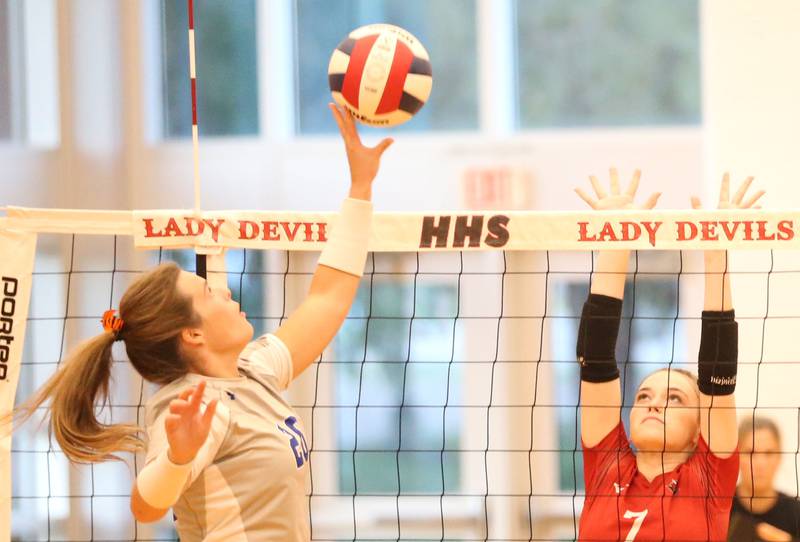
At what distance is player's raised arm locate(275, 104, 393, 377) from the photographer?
3.08 metres

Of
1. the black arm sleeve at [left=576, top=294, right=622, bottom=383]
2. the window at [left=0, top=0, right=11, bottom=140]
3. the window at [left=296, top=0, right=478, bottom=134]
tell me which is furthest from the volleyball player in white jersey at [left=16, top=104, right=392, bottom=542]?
the window at [left=296, top=0, right=478, bottom=134]

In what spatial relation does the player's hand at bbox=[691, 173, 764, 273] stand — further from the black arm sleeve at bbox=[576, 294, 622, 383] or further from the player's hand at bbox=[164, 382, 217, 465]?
the player's hand at bbox=[164, 382, 217, 465]

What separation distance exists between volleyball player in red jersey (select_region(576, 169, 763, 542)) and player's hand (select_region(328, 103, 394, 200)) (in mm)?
812

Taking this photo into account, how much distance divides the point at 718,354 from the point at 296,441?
128 cm

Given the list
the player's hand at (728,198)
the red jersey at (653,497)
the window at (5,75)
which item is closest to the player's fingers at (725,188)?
the player's hand at (728,198)

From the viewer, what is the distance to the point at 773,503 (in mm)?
4418

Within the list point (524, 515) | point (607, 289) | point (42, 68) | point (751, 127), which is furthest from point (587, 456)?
point (42, 68)

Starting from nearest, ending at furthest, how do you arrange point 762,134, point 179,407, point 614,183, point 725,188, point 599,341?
point 179,407, point 599,341, point 725,188, point 614,183, point 762,134

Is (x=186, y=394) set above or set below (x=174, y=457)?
above

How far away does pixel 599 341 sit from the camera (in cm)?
333

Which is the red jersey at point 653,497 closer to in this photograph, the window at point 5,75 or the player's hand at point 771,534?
the player's hand at point 771,534

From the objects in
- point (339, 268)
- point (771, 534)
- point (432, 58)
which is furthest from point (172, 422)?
point (432, 58)

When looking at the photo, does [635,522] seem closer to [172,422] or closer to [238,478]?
[238,478]

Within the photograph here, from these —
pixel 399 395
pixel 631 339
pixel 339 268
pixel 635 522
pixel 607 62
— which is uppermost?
pixel 607 62
